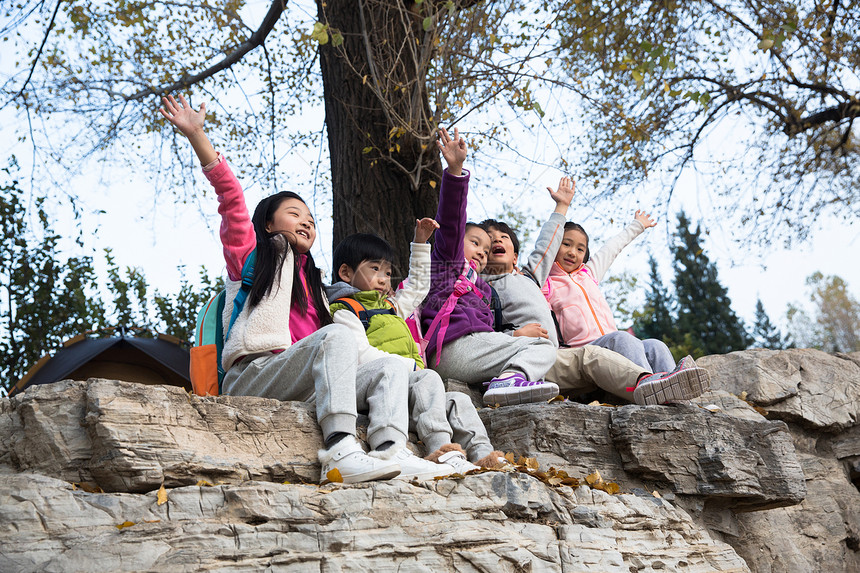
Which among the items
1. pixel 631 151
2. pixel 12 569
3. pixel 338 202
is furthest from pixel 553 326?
pixel 631 151

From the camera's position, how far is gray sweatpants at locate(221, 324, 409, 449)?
11.5 feet

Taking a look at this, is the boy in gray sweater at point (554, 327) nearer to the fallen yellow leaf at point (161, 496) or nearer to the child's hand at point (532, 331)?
the child's hand at point (532, 331)

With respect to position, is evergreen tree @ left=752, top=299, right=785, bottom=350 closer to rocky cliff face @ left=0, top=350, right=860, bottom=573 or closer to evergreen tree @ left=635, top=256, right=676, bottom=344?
evergreen tree @ left=635, top=256, right=676, bottom=344

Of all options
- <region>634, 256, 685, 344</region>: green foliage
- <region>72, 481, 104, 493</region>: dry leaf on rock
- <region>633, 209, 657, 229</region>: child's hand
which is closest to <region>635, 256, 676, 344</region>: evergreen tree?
<region>634, 256, 685, 344</region>: green foliage

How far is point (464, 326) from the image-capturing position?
4809 mm

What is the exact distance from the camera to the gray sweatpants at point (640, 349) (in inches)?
196

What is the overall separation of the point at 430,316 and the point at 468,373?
0.48 m

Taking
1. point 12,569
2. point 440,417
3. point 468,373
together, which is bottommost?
point 12,569

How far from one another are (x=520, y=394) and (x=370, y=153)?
106 inches

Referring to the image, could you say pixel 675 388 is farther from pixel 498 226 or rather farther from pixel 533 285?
pixel 498 226

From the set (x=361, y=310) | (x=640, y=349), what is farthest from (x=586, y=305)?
(x=361, y=310)

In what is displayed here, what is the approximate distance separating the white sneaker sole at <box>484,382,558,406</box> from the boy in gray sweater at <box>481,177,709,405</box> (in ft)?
1.64

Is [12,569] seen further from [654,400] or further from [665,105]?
[665,105]

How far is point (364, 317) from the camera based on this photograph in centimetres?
434
